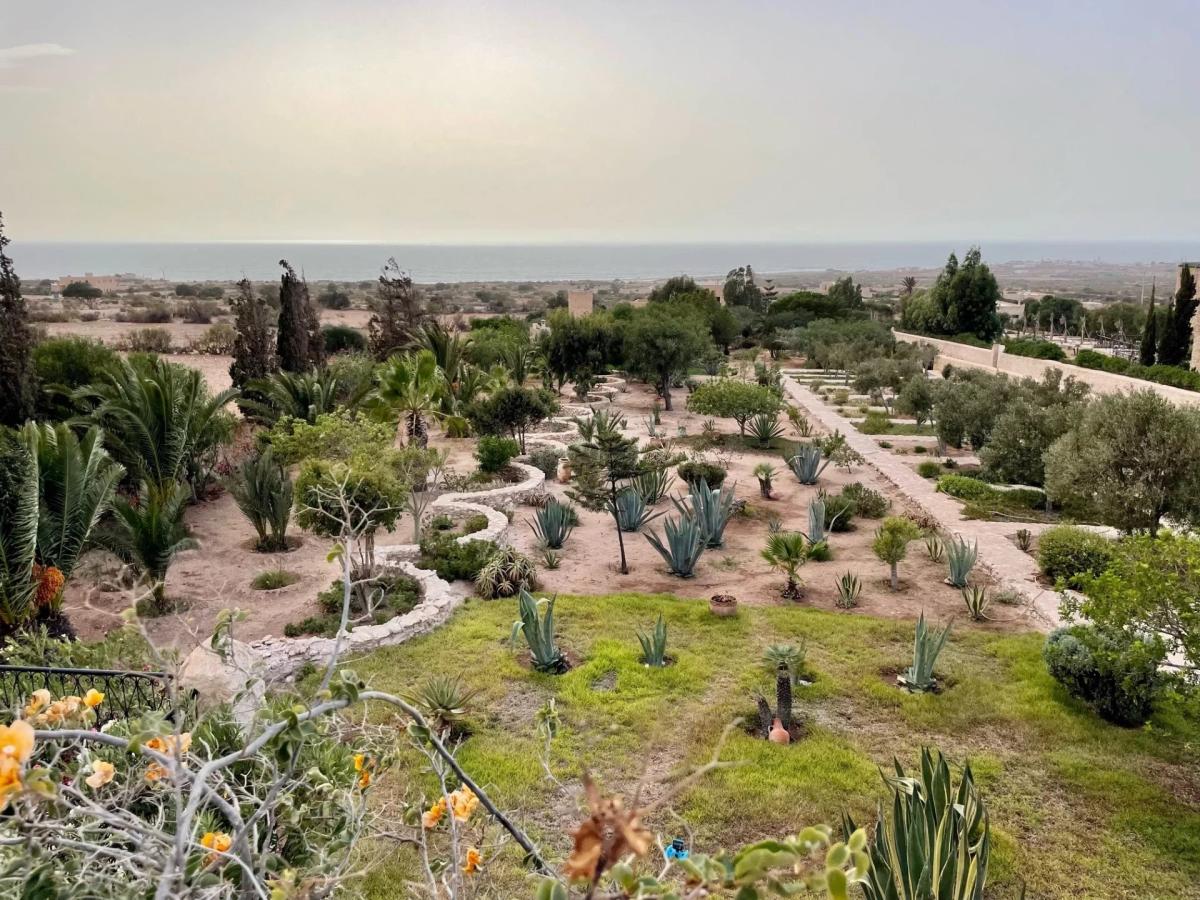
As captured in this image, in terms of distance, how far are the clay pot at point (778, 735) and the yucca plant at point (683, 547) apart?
4.05 meters

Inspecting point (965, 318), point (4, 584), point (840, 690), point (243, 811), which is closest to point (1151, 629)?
point (840, 690)

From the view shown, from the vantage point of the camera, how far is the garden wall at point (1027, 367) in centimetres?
1852

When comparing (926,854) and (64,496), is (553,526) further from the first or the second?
(926,854)

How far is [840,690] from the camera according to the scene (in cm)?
690

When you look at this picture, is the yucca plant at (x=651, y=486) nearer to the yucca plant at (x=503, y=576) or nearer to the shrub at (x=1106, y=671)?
the yucca plant at (x=503, y=576)

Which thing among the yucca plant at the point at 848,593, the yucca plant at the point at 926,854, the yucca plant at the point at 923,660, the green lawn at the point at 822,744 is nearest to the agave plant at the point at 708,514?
the yucca plant at the point at 848,593

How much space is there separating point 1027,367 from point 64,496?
28.9 meters

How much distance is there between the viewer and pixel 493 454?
14328 mm

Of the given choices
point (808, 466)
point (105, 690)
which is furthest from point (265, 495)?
point (808, 466)

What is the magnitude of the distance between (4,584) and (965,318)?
4162 cm

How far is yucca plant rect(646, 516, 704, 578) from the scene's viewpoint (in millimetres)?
10117

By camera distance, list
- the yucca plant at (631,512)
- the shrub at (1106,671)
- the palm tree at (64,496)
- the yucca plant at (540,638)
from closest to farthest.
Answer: the shrub at (1106,671) → the yucca plant at (540,638) → the palm tree at (64,496) → the yucca plant at (631,512)

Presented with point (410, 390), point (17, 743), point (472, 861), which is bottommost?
point (410, 390)

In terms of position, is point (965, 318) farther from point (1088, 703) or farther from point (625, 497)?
point (1088, 703)
